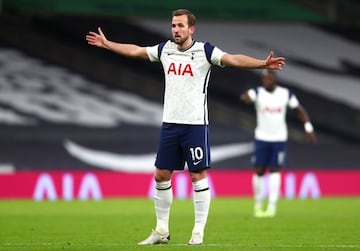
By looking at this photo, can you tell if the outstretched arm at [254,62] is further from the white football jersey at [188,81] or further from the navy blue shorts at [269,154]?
the navy blue shorts at [269,154]

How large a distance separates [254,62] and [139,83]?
18.5 m

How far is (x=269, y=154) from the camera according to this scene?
60.5 ft

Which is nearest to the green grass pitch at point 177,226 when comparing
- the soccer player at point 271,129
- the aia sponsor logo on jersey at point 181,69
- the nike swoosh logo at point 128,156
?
the soccer player at point 271,129

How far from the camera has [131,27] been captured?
97.1 feet

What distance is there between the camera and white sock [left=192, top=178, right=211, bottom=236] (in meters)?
11.2

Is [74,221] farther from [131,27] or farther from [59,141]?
[131,27]

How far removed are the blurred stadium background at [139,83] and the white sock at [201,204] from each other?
14114mm

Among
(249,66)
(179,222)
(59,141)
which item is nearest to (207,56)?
(249,66)

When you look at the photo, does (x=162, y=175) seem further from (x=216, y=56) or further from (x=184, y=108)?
(x=216, y=56)

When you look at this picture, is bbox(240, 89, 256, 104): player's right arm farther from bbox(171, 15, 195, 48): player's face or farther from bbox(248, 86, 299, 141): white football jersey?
bbox(171, 15, 195, 48): player's face

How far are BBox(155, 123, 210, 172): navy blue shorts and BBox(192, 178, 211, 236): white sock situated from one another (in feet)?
0.63

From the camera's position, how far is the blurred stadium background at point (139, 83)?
26.8 metres

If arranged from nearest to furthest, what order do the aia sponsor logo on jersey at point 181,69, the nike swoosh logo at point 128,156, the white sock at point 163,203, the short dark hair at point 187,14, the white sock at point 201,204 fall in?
the short dark hair at point 187,14 → the aia sponsor logo on jersey at point 181,69 → the white sock at point 201,204 → the white sock at point 163,203 → the nike swoosh logo at point 128,156

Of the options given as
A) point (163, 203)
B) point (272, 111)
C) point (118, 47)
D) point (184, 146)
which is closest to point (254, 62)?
point (184, 146)
